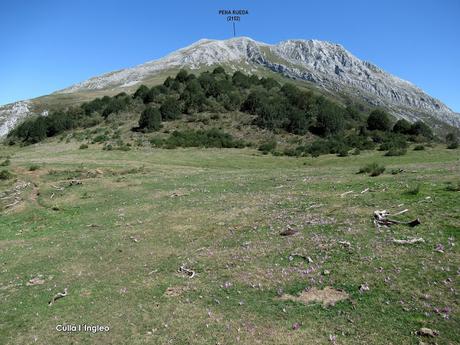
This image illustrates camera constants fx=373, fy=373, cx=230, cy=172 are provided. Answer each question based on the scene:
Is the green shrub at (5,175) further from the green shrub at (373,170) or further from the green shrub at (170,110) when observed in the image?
the green shrub at (170,110)

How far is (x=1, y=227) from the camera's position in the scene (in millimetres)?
23625

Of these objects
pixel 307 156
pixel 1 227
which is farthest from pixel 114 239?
pixel 307 156

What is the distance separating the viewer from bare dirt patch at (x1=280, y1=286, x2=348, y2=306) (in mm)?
10766

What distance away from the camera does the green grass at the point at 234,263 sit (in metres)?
10.0

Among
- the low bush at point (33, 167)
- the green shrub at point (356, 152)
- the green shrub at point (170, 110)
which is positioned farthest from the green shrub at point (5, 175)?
the green shrub at point (356, 152)

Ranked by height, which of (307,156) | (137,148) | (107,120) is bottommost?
(307,156)

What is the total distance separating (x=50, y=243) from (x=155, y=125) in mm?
47507

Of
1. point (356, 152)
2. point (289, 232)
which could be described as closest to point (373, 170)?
point (289, 232)

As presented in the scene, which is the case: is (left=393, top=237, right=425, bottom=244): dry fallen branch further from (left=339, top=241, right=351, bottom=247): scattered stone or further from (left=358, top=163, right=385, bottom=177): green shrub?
(left=358, top=163, right=385, bottom=177): green shrub

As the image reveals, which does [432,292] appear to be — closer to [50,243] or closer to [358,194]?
[358,194]

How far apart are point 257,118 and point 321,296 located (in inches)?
2267

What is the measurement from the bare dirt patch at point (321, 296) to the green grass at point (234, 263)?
23cm

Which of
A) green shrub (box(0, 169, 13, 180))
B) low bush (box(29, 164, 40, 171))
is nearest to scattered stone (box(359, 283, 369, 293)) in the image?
green shrub (box(0, 169, 13, 180))

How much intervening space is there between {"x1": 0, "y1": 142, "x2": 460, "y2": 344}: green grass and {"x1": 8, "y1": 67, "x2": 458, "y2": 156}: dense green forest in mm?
28509
